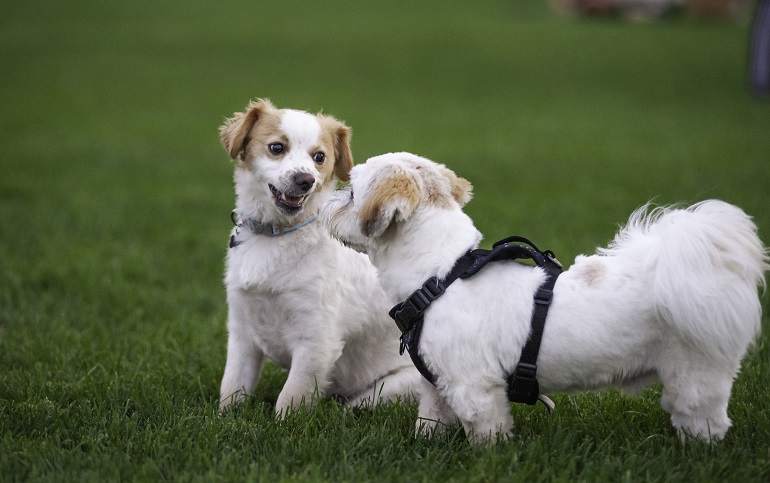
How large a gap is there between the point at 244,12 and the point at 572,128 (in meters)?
25.3

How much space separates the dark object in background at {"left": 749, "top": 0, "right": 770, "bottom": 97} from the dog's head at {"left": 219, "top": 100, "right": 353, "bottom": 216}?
13.7m

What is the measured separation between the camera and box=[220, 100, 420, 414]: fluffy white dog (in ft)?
13.0

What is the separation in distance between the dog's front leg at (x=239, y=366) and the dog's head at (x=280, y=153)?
2.23ft

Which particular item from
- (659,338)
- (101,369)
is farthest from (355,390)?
(659,338)

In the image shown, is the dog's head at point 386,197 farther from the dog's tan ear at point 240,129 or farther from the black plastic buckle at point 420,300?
the dog's tan ear at point 240,129

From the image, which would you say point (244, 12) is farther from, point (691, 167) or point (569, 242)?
point (569, 242)

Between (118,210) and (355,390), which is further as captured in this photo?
(118,210)

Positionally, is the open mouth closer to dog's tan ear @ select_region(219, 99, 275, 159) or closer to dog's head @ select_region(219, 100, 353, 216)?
dog's head @ select_region(219, 100, 353, 216)

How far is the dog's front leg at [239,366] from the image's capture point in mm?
4133

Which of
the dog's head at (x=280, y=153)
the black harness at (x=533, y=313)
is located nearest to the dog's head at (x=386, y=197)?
the black harness at (x=533, y=313)

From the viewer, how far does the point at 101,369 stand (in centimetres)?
445

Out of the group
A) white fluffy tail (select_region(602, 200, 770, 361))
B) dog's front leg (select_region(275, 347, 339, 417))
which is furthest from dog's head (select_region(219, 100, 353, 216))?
white fluffy tail (select_region(602, 200, 770, 361))

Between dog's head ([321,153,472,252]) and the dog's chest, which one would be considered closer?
dog's head ([321,153,472,252])

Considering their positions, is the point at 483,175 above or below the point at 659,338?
below
